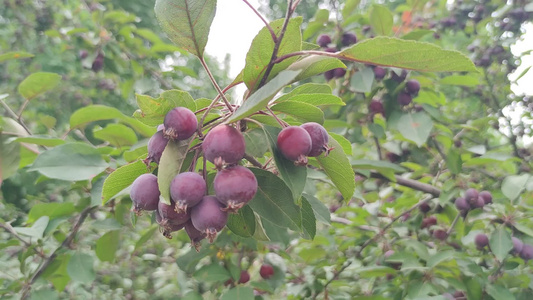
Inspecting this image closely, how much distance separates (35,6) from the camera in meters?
4.29

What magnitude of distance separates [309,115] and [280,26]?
0.16 metres

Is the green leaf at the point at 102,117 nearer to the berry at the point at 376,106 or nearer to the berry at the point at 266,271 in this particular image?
the berry at the point at 266,271

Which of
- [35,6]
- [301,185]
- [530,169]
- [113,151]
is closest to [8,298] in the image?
[113,151]

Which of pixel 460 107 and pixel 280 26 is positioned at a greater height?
pixel 280 26

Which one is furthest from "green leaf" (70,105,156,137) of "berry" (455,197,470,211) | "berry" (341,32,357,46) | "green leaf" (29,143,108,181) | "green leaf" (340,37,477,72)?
"berry" (455,197,470,211)

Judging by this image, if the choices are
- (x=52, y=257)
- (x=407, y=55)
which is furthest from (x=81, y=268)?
(x=407, y=55)

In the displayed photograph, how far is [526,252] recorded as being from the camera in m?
1.52

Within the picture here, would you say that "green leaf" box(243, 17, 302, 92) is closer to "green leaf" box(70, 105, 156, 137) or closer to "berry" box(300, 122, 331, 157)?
"berry" box(300, 122, 331, 157)

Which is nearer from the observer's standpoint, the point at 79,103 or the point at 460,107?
the point at 460,107

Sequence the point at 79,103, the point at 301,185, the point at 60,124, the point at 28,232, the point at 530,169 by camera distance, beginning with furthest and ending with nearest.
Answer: the point at 60,124 → the point at 79,103 → the point at 530,169 → the point at 28,232 → the point at 301,185

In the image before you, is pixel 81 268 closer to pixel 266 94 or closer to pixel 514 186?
pixel 266 94

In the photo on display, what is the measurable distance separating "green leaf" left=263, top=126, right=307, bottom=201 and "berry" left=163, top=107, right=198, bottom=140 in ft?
0.43

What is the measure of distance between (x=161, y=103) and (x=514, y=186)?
1.35 metres

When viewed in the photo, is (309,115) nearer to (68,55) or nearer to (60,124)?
(60,124)
